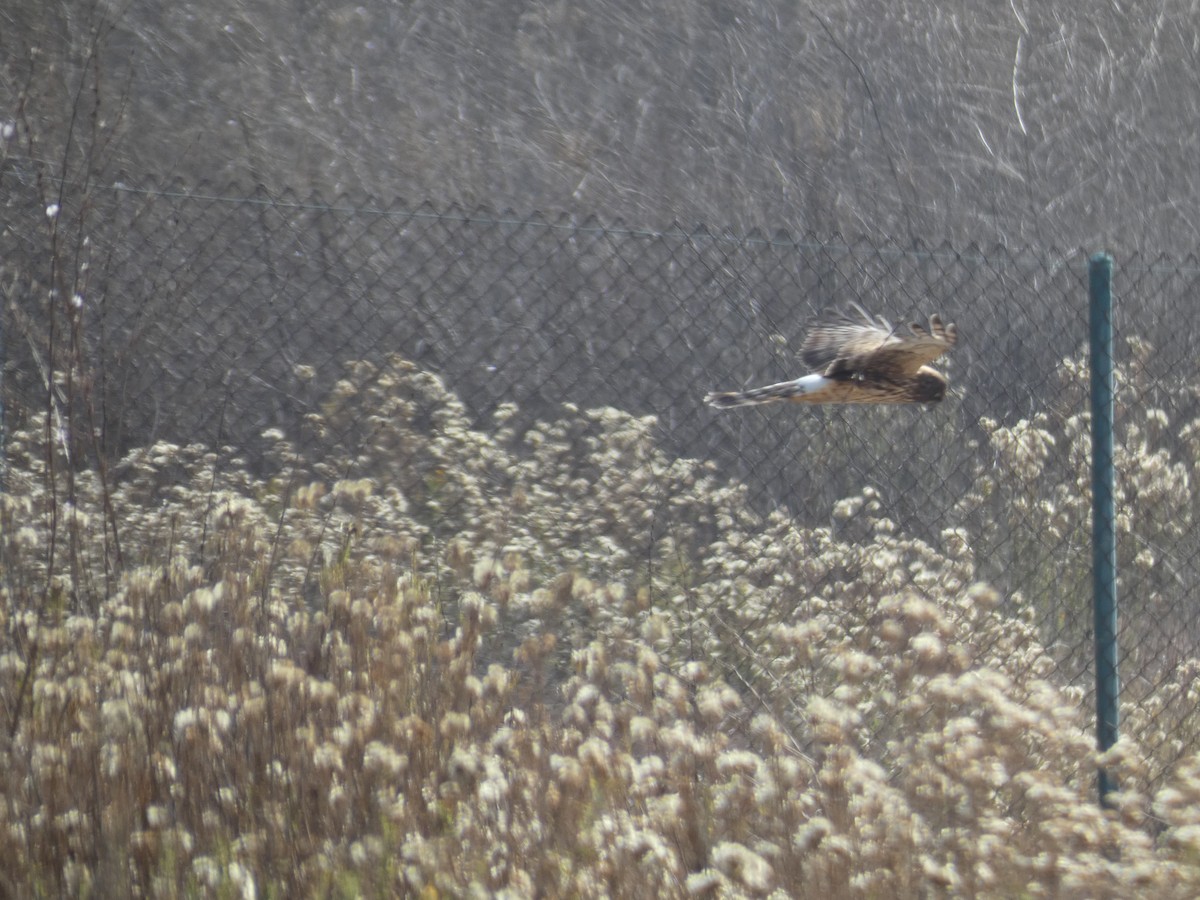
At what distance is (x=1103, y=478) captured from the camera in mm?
3500

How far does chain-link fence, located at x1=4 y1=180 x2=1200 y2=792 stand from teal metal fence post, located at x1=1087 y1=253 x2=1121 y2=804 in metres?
0.72

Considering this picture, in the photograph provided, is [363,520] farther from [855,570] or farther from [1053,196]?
[1053,196]

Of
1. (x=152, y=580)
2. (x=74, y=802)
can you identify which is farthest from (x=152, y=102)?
(x=74, y=802)

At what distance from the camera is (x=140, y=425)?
5.13 meters

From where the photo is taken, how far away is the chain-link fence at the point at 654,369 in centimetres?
468

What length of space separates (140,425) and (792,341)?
2.72m

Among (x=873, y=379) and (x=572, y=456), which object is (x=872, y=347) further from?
(x=572, y=456)

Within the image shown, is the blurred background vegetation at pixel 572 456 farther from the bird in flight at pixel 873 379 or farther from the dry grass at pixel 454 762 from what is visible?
the bird in flight at pixel 873 379

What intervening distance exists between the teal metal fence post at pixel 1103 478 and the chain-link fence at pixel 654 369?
719 mm

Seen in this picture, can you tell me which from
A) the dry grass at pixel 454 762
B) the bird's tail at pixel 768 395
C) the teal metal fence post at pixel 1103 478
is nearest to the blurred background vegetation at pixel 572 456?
the dry grass at pixel 454 762

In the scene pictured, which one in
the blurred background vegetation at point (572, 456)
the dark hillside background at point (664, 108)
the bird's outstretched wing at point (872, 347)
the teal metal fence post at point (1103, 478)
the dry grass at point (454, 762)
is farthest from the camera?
the dark hillside background at point (664, 108)

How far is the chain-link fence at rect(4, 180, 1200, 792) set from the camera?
4.68 meters

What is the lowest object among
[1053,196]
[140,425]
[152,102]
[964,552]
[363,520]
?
[140,425]

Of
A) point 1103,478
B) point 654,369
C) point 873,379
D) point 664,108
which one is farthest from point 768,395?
point 664,108
